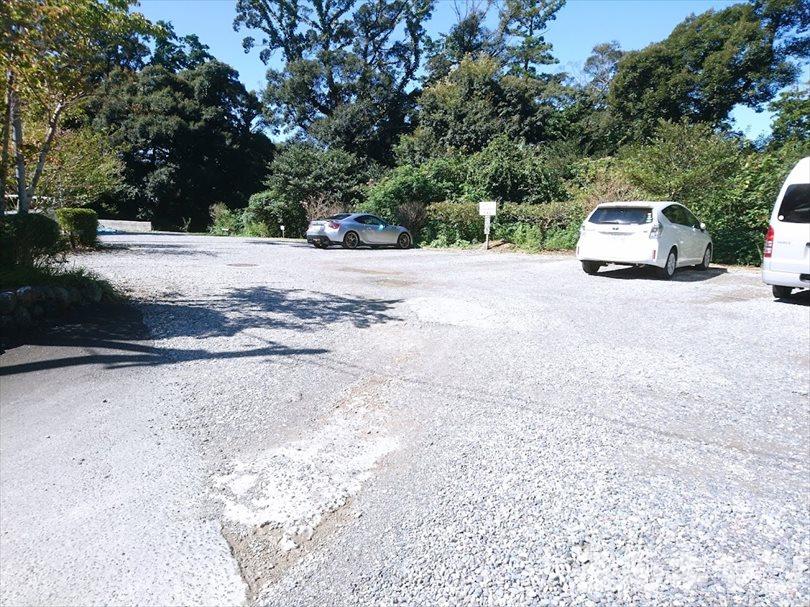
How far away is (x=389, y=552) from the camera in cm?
227

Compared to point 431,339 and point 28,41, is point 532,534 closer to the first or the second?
point 431,339

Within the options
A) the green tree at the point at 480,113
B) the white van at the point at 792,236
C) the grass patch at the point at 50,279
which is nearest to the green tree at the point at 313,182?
the green tree at the point at 480,113

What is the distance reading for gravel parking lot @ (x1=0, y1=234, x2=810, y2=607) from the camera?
2.14 meters

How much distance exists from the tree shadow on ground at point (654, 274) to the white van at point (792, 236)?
2.47 metres

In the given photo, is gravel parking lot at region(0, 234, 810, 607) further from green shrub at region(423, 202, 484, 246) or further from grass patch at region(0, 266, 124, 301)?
green shrub at region(423, 202, 484, 246)

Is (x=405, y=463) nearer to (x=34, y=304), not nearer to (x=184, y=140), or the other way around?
(x=34, y=304)

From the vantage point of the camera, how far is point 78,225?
13.3m

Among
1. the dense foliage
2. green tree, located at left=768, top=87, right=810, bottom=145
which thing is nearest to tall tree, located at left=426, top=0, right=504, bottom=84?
the dense foliage

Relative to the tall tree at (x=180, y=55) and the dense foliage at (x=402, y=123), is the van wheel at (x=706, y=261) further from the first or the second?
the tall tree at (x=180, y=55)

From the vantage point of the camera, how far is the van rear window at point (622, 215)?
9.52 metres

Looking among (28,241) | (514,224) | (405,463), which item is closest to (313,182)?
(514,224)

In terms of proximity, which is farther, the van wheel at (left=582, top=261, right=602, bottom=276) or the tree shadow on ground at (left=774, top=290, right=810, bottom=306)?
the van wheel at (left=582, top=261, right=602, bottom=276)

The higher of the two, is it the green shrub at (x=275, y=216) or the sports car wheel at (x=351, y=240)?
the green shrub at (x=275, y=216)

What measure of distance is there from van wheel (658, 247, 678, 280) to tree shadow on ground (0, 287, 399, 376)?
5770mm
